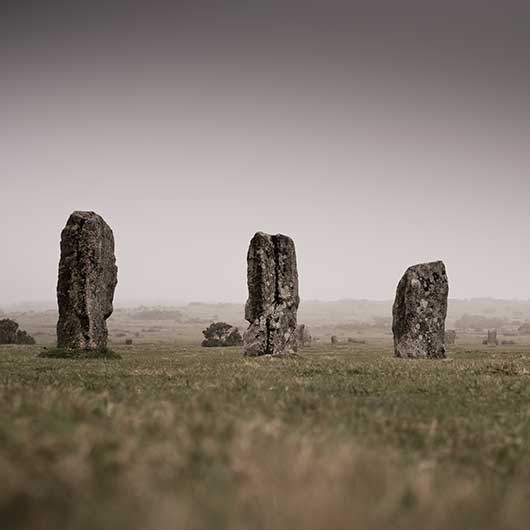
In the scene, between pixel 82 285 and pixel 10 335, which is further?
pixel 10 335

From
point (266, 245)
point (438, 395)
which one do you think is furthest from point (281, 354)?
point (438, 395)

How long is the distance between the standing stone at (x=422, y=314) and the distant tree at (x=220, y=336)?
28.7m

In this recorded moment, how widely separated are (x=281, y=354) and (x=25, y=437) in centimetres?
2860

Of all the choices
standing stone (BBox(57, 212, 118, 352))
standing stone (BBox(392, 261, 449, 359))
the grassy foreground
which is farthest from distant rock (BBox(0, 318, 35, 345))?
the grassy foreground

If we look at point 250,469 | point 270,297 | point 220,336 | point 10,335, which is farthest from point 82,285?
point 220,336

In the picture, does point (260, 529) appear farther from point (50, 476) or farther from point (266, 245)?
point (266, 245)

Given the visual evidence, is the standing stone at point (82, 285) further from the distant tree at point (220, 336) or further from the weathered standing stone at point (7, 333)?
the weathered standing stone at point (7, 333)

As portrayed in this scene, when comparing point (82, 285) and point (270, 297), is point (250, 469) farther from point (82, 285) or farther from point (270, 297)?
point (270, 297)

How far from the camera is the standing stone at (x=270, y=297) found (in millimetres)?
34438

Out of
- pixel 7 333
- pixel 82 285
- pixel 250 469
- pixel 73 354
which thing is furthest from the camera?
pixel 7 333

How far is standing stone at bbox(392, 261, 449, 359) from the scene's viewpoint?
33.1 m

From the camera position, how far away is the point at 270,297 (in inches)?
1380

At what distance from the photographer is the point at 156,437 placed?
17.0 ft

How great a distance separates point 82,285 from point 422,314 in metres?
20.6
